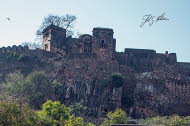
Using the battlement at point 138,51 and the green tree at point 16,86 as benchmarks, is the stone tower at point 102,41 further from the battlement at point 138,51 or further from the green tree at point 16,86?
the green tree at point 16,86

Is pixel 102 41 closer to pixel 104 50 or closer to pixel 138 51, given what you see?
pixel 104 50

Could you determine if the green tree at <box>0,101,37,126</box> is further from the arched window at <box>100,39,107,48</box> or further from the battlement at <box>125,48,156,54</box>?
the battlement at <box>125,48,156,54</box>

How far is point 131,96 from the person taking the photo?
3931 centimetres

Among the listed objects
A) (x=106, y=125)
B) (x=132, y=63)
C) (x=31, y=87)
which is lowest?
(x=106, y=125)

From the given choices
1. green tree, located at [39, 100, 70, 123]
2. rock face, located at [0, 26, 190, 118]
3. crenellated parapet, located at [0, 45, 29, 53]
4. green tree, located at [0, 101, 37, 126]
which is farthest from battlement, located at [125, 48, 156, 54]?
green tree, located at [0, 101, 37, 126]

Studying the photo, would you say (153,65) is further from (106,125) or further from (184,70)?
(106,125)

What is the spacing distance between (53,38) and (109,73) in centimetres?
825

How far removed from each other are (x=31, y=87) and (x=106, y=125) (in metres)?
8.28

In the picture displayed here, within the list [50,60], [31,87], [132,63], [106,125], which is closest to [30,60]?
[50,60]

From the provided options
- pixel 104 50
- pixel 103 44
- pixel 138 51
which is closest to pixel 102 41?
pixel 103 44

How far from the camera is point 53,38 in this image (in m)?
45.1

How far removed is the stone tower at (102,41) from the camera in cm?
4162

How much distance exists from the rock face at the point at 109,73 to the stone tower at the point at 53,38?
436 mm

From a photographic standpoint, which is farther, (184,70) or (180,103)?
(184,70)
